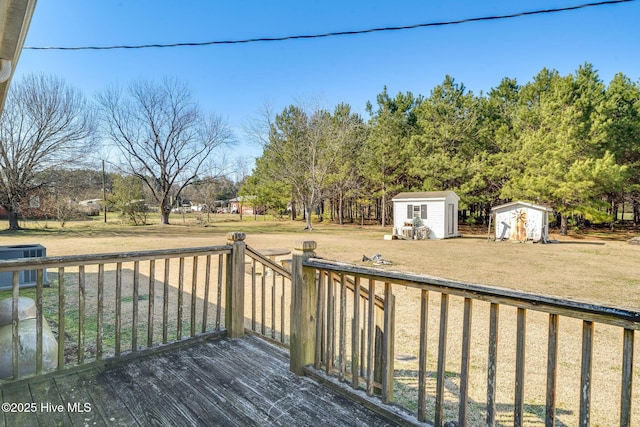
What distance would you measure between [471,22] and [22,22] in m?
5.57

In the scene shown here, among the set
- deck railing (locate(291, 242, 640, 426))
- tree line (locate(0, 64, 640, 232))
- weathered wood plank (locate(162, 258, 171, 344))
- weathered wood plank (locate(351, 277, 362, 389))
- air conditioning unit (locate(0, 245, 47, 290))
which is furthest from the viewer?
tree line (locate(0, 64, 640, 232))

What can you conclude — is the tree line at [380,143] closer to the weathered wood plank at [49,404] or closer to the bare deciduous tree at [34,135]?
the bare deciduous tree at [34,135]

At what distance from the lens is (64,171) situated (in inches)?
729

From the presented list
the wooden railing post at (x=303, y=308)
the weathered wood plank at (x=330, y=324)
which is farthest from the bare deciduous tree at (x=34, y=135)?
the weathered wood plank at (x=330, y=324)

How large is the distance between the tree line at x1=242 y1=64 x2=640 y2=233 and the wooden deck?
1791 cm

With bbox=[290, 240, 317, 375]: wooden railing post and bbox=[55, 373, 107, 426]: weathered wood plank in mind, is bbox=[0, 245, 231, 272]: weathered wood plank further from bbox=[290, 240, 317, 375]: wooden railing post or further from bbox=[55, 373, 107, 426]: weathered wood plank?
bbox=[290, 240, 317, 375]: wooden railing post

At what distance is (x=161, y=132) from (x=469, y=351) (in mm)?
26719

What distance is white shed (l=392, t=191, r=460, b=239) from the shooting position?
1717 centimetres

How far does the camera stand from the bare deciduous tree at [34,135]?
56.2 feet

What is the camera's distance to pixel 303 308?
2.37m

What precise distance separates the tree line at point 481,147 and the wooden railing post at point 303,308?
695 inches

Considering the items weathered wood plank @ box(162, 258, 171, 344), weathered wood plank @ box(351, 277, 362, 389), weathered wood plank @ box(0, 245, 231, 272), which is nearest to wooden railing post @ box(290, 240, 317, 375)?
weathered wood plank @ box(351, 277, 362, 389)

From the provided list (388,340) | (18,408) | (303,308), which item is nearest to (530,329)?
(388,340)

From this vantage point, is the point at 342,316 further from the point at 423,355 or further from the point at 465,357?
the point at 465,357
